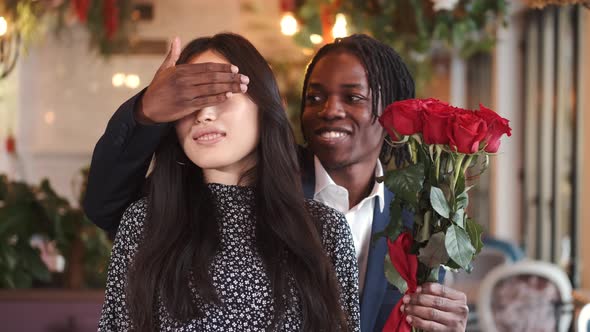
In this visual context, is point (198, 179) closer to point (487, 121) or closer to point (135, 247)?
point (135, 247)

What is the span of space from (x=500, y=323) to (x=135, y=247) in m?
2.69

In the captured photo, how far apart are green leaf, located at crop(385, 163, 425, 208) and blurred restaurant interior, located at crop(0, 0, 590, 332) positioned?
1773 mm

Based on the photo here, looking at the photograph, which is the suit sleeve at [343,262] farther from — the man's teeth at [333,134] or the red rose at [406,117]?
the man's teeth at [333,134]

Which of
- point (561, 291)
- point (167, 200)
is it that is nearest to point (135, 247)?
point (167, 200)

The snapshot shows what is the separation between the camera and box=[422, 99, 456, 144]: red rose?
153 cm

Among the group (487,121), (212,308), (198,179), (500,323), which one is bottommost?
(500,323)

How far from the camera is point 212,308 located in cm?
152

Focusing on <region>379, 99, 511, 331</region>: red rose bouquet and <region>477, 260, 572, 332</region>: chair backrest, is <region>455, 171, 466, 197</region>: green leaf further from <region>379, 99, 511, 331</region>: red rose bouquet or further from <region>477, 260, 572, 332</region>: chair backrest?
<region>477, 260, 572, 332</region>: chair backrest

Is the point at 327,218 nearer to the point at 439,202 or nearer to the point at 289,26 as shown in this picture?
the point at 439,202

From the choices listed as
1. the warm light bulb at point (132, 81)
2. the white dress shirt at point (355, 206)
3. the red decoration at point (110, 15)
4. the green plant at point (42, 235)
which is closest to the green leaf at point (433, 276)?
the white dress shirt at point (355, 206)

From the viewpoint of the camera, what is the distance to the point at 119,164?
1650 millimetres

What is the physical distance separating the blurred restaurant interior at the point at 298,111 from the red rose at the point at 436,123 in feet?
6.05

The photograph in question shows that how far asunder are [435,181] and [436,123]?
0.11m

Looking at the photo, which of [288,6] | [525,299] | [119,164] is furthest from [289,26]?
[119,164]
